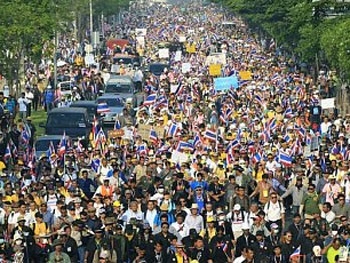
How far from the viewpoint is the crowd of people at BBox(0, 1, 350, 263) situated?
24.2m

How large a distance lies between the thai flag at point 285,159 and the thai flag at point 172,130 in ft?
19.1

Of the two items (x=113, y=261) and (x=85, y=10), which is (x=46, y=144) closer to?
(x=113, y=261)

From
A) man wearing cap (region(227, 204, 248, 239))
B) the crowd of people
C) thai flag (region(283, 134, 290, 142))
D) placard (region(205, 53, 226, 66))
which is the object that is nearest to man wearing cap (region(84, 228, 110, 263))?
the crowd of people

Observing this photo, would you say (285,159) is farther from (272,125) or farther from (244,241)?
(244,241)

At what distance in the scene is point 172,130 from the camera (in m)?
39.1

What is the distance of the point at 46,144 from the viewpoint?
38.4 metres

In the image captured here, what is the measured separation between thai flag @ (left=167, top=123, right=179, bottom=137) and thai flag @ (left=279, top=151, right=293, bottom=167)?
582 centimetres

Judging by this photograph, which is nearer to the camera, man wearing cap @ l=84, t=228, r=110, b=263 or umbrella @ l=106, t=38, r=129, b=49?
man wearing cap @ l=84, t=228, r=110, b=263

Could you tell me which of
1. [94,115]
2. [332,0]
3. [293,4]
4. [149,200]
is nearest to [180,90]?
[94,115]

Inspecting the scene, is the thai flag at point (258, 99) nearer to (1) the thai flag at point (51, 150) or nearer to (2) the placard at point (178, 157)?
(1) the thai flag at point (51, 150)

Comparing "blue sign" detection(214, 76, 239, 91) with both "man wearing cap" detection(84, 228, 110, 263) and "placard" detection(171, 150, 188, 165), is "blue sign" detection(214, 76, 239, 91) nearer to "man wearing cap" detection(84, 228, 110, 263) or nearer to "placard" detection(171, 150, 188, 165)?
"placard" detection(171, 150, 188, 165)

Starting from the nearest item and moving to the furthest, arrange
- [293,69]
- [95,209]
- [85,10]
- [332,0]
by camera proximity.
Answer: [95,209]
[332,0]
[293,69]
[85,10]

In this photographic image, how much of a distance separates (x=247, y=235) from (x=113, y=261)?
2.15 m

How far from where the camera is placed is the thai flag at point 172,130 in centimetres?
3879
